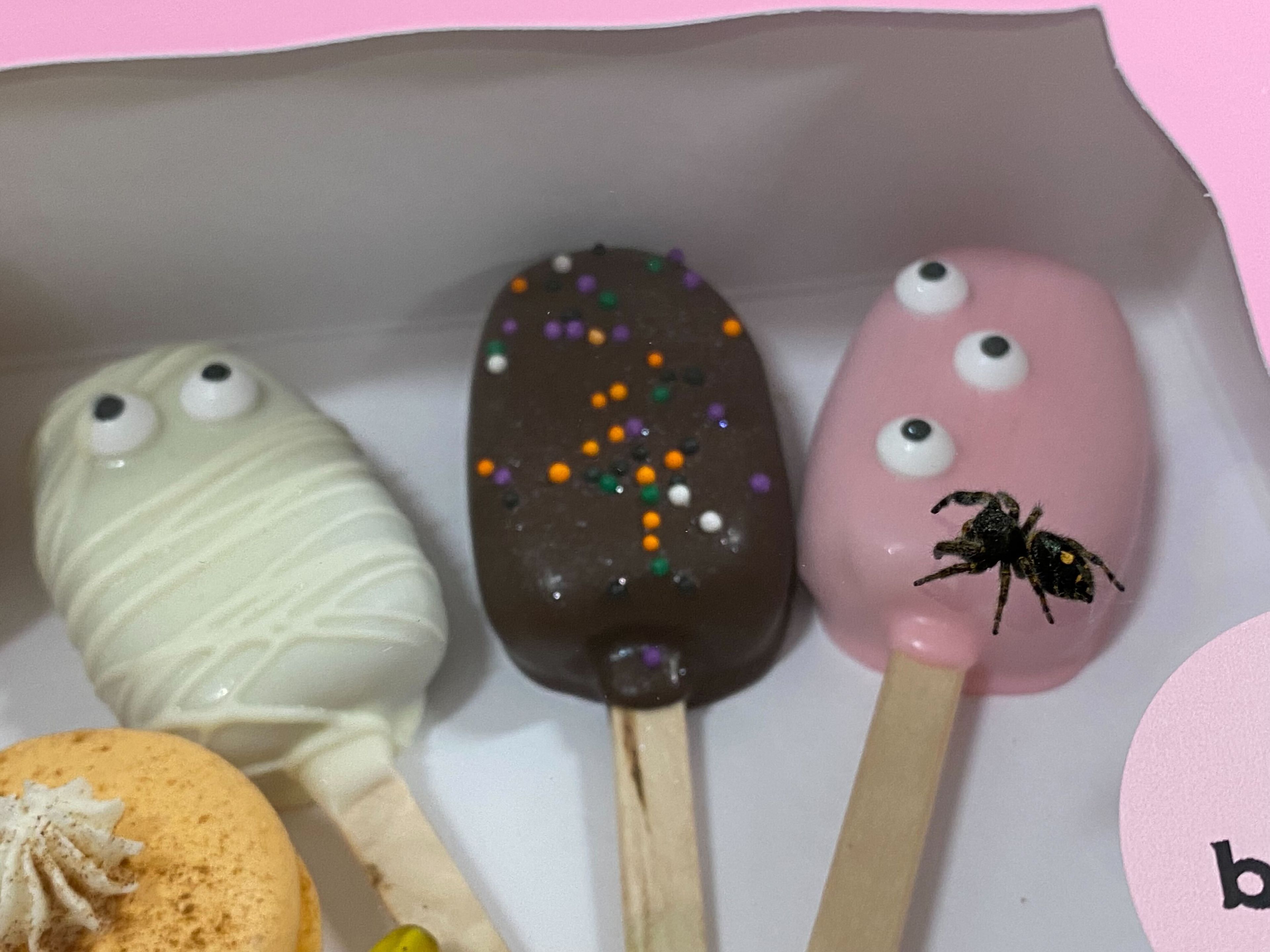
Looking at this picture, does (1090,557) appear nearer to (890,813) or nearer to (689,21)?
(890,813)

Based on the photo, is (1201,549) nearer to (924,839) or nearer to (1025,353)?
(1025,353)

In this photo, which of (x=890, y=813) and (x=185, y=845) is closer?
(x=185, y=845)

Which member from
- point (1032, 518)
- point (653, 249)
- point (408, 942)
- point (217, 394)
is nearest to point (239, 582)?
point (217, 394)

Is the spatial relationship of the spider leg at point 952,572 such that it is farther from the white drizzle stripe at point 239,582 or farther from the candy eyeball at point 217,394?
the candy eyeball at point 217,394

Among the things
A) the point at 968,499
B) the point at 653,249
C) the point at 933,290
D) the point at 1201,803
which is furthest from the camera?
the point at 653,249

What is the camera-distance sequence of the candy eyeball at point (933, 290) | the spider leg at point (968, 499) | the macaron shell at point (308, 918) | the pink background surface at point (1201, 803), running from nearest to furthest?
the pink background surface at point (1201, 803) < the macaron shell at point (308, 918) < the spider leg at point (968, 499) < the candy eyeball at point (933, 290)

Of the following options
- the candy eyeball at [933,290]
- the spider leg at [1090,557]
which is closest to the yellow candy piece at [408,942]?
the spider leg at [1090,557]

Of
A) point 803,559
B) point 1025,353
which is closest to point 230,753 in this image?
point 803,559
